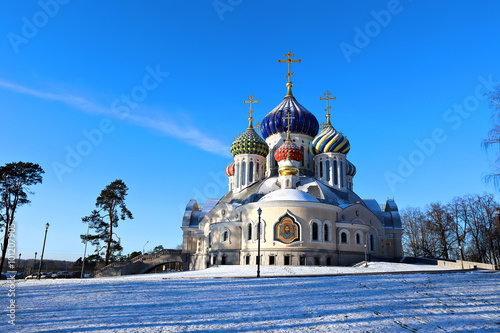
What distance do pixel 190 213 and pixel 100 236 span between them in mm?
9647

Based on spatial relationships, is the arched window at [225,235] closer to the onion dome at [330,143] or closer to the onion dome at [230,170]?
the onion dome at [330,143]

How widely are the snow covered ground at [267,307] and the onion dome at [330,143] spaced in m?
25.2

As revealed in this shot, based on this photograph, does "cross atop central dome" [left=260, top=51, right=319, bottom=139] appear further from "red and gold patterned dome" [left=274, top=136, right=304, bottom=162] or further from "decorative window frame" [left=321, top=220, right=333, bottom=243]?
"decorative window frame" [left=321, top=220, right=333, bottom=243]

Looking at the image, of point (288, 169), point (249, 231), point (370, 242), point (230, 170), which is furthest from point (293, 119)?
point (249, 231)

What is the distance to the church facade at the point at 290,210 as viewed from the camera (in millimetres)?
28594

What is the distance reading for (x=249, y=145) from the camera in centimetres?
3897

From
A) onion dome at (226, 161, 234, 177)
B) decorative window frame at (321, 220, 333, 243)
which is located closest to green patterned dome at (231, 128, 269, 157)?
onion dome at (226, 161, 234, 177)

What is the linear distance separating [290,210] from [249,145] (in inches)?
472

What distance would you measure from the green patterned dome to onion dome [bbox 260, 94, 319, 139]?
2.92 meters

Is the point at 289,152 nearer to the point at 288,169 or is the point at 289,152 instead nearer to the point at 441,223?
the point at 288,169

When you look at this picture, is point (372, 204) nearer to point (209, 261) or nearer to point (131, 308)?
point (209, 261)

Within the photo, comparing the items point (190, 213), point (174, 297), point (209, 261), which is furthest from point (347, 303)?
point (190, 213)

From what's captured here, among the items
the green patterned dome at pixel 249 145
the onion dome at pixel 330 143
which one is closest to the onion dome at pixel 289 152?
the green patterned dome at pixel 249 145

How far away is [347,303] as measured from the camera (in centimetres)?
1054
